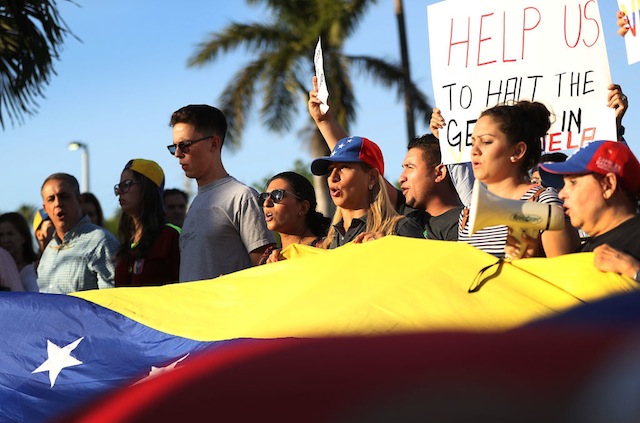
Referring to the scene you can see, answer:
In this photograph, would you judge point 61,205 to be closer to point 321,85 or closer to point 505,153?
point 321,85

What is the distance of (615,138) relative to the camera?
482cm

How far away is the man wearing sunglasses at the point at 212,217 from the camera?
5070 mm

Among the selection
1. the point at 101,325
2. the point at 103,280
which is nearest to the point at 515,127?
the point at 101,325

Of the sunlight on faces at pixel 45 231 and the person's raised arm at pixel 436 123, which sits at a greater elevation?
the person's raised arm at pixel 436 123

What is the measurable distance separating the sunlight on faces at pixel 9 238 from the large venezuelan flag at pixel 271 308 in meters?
3.44

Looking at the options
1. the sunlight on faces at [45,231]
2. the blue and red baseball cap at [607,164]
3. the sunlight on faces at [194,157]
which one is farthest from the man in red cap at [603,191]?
the sunlight on faces at [45,231]

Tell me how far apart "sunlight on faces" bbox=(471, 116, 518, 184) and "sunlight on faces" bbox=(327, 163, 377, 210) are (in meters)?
0.78

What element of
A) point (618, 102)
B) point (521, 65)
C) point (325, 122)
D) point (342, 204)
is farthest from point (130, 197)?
point (618, 102)

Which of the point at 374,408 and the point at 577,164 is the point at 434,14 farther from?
the point at 374,408

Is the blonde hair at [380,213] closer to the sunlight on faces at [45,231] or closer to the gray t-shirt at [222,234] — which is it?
the gray t-shirt at [222,234]

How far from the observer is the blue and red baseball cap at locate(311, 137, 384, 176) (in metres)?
4.70

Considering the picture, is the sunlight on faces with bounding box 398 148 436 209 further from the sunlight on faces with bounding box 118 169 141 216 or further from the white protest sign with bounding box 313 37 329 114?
the sunlight on faces with bounding box 118 169 141 216

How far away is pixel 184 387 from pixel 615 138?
4314 mm

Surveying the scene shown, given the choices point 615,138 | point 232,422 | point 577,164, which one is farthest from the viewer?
point 615,138
